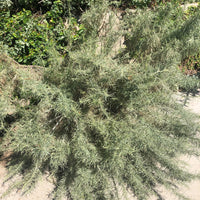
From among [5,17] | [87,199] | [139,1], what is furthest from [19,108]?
[139,1]

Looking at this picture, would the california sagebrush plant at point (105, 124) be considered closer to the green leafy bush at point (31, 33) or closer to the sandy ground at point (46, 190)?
the sandy ground at point (46, 190)

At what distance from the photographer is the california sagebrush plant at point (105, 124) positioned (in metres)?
2.00

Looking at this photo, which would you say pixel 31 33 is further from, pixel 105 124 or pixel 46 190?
pixel 46 190

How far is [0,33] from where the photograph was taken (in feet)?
8.91

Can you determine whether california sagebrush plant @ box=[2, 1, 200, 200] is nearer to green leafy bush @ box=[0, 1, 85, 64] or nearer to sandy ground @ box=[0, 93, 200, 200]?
sandy ground @ box=[0, 93, 200, 200]

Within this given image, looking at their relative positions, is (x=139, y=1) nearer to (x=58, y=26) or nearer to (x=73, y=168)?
(x=58, y=26)

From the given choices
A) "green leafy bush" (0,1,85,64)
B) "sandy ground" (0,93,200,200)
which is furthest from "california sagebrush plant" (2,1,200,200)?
"green leafy bush" (0,1,85,64)

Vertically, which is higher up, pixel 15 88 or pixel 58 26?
pixel 58 26

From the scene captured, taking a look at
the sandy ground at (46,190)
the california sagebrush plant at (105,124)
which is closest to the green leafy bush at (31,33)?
the california sagebrush plant at (105,124)

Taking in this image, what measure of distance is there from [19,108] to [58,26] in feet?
5.27

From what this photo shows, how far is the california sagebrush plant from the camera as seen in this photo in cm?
200

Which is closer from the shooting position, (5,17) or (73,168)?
(73,168)

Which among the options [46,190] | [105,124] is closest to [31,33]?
[105,124]

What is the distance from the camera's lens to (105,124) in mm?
2189
